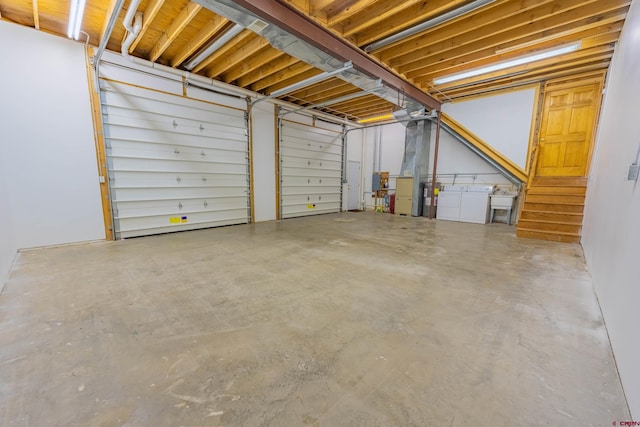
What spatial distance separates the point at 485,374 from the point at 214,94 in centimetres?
662

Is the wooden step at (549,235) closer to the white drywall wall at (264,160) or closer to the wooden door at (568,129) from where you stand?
the wooden door at (568,129)

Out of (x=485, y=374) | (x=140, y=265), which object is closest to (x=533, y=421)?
(x=485, y=374)

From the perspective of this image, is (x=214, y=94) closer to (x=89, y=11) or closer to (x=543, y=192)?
(x=89, y=11)

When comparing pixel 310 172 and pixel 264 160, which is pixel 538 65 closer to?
pixel 310 172

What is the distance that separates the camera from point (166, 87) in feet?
16.6

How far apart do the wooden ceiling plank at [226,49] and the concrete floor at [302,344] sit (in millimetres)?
3630

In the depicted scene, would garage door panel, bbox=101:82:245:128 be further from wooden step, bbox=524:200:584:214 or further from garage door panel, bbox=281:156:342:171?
wooden step, bbox=524:200:584:214

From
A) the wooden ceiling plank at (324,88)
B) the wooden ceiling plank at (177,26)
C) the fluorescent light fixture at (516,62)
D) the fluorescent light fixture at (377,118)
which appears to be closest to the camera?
the wooden ceiling plank at (177,26)

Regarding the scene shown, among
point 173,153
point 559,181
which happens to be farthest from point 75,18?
point 559,181

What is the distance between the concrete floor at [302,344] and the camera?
1.23 meters

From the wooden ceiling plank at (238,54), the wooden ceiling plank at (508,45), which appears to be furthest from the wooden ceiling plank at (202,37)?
the wooden ceiling plank at (508,45)

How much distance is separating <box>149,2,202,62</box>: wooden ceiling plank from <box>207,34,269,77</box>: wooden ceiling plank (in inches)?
39.5

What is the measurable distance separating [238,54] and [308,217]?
465cm

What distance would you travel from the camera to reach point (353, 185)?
983 cm
